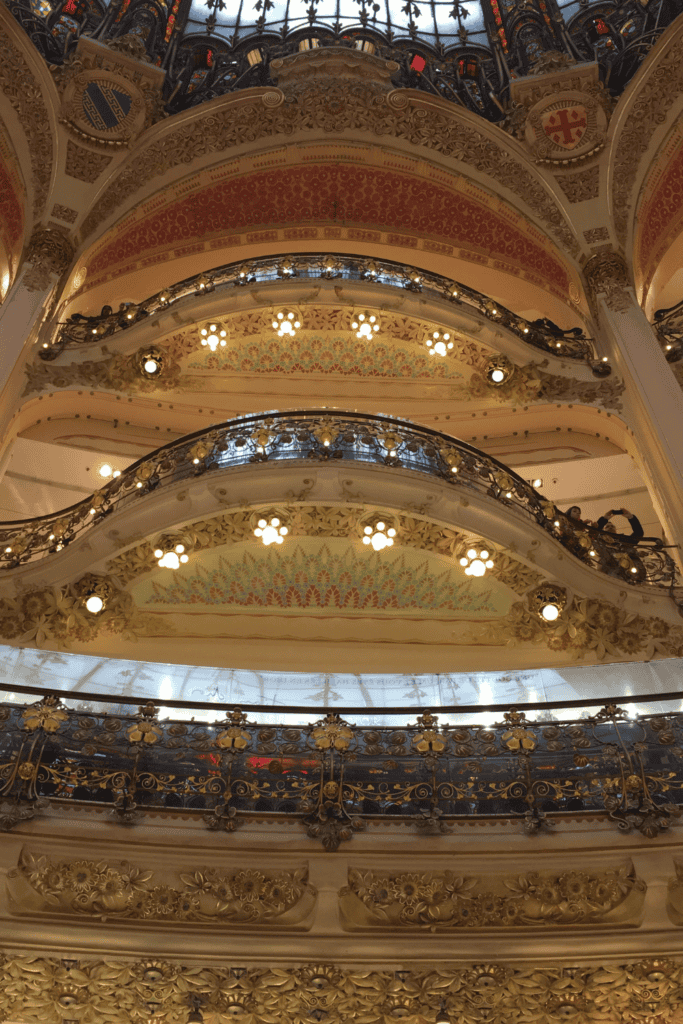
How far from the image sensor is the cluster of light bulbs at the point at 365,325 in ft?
35.2

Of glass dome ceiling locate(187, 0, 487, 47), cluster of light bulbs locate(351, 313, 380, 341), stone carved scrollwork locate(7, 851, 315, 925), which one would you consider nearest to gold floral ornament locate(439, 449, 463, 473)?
cluster of light bulbs locate(351, 313, 380, 341)

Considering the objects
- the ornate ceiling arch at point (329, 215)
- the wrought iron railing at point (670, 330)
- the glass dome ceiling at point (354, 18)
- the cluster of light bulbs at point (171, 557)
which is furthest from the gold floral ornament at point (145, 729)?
the glass dome ceiling at point (354, 18)

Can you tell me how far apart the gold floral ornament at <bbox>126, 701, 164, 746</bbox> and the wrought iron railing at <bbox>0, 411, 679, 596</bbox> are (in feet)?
7.50

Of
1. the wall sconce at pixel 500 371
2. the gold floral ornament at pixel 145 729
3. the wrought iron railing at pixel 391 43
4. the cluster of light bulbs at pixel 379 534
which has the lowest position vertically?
the gold floral ornament at pixel 145 729

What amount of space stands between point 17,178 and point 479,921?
33.6 feet

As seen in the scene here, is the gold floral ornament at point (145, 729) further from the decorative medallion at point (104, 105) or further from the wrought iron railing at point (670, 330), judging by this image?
the decorative medallion at point (104, 105)

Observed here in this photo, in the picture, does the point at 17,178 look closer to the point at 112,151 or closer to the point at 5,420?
the point at 112,151

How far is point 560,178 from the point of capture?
11.8 metres

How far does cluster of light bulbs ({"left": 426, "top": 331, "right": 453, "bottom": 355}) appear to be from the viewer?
10594 mm

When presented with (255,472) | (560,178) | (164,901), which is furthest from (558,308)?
(164,901)

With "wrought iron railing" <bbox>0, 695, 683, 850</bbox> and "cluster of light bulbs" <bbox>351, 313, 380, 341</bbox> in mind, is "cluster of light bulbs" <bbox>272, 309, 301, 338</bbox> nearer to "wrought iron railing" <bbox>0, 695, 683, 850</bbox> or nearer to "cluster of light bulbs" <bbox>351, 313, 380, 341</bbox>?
"cluster of light bulbs" <bbox>351, 313, 380, 341</bbox>

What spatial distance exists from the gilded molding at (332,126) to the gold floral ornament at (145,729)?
8.17 metres

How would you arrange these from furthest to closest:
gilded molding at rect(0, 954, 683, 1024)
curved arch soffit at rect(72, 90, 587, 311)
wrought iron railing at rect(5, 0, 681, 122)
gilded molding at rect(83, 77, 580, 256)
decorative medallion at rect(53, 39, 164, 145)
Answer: wrought iron railing at rect(5, 0, 681, 122) → gilded molding at rect(83, 77, 580, 256) → curved arch soffit at rect(72, 90, 587, 311) → decorative medallion at rect(53, 39, 164, 145) → gilded molding at rect(0, 954, 683, 1024)

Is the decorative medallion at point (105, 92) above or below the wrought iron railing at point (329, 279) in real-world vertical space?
above
